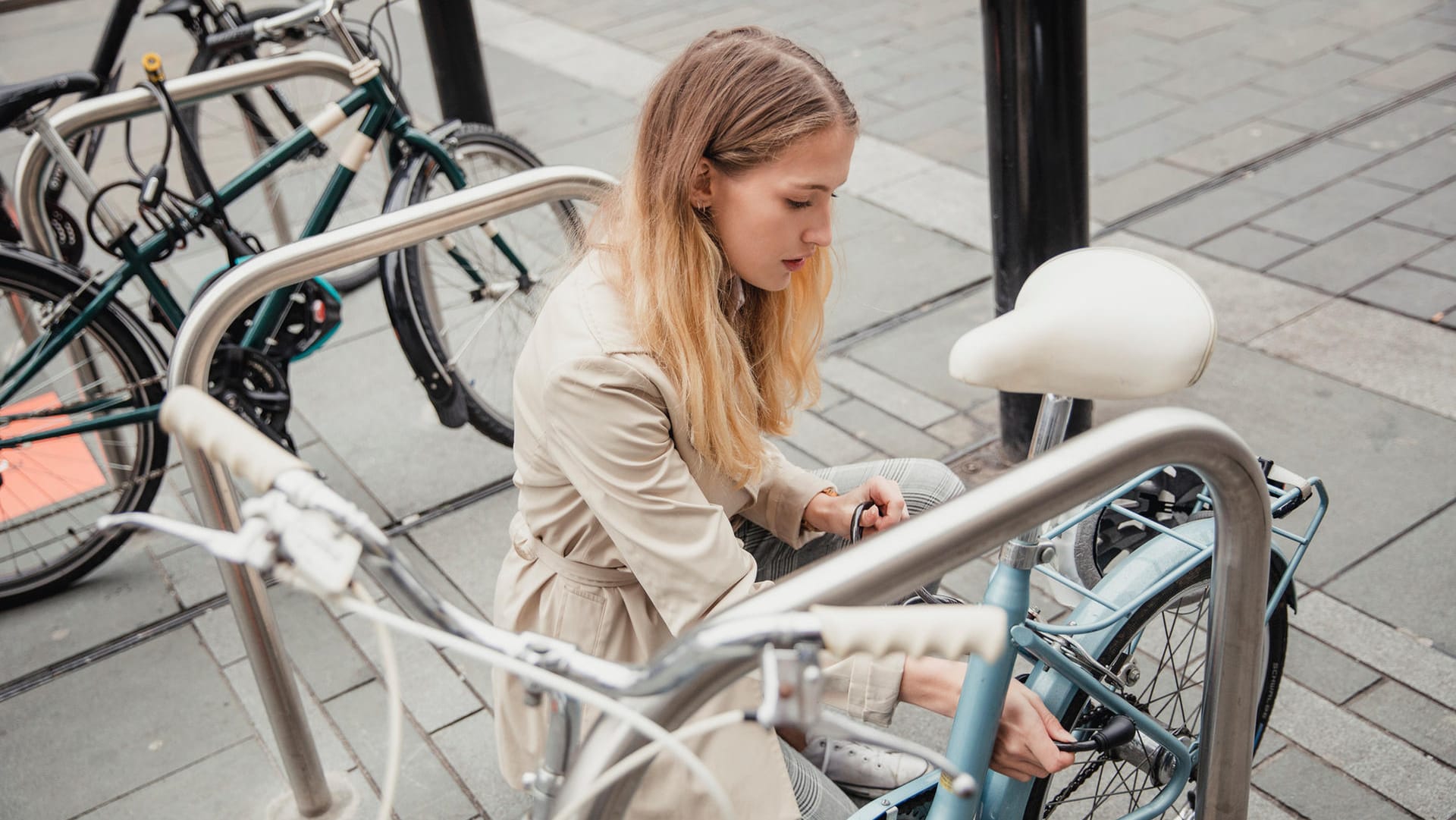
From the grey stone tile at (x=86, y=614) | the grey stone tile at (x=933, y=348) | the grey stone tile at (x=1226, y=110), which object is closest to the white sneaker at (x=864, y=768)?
the grey stone tile at (x=933, y=348)

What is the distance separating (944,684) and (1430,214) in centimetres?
340

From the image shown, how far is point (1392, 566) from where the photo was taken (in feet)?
9.07

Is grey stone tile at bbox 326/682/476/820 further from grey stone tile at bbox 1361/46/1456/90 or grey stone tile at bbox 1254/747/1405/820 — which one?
grey stone tile at bbox 1361/46/1456/90

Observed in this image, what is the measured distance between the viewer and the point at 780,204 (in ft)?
5.55

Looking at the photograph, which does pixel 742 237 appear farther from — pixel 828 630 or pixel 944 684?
pixel 828 630

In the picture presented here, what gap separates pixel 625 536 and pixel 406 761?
113 cm

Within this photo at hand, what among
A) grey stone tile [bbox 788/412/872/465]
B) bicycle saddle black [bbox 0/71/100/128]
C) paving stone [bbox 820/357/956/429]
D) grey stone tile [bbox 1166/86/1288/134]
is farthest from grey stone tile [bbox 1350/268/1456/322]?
bicycle saddle black [bbox 0/71/100/128]

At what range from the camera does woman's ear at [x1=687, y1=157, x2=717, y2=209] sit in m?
1.70

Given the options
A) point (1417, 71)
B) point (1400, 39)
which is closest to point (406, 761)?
point (1417, 71)

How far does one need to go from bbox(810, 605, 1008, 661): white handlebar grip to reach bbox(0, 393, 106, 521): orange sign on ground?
8.37 ft

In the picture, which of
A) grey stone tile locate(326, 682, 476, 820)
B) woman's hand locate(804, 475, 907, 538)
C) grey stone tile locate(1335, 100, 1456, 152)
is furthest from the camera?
grey stone tile locate(1335, 100, 1456, 152)

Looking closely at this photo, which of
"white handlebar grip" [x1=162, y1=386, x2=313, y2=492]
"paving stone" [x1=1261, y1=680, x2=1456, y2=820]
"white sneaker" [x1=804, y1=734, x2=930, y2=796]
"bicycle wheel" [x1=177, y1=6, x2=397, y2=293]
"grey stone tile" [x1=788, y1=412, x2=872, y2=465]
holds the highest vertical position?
"white handlebar grip" [x1=162, y1=386, x2=313, y2=492]

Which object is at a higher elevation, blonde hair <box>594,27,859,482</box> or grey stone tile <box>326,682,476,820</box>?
blonde hair <box>594,27,859,482</box>

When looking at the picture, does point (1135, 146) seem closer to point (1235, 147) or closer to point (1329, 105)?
point (1235, 147)
